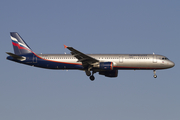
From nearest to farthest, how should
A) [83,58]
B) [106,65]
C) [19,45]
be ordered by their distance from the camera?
[83,58] < [106,65] < [19,45]

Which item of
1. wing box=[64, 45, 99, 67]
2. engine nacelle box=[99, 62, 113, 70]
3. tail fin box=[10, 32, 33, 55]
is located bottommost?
engine nacelle box=[99, 62, 113, 70]

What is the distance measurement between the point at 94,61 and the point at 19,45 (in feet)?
53.2

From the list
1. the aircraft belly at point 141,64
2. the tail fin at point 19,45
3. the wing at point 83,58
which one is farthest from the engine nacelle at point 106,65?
the tail fin at point 19,45

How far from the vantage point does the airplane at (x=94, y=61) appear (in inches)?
2122

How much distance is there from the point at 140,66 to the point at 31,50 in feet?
68.6

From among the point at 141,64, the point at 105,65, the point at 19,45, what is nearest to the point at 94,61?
the point at 105,65

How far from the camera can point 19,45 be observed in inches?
2398

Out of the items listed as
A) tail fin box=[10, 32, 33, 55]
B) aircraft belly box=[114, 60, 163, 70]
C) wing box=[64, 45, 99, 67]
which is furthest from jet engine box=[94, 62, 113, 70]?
tail fin box=[10, 32, 33, 55]

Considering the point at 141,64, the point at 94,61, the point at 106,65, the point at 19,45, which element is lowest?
the point at 106,65

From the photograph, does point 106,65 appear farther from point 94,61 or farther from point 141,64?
point 141,64

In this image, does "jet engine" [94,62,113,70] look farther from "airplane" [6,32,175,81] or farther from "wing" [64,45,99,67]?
"wing" [64,45,99,67]

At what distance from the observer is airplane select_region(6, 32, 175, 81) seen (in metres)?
53.9

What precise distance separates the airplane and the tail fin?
2.12 ft

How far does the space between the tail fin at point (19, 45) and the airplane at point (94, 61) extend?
2.12ft
